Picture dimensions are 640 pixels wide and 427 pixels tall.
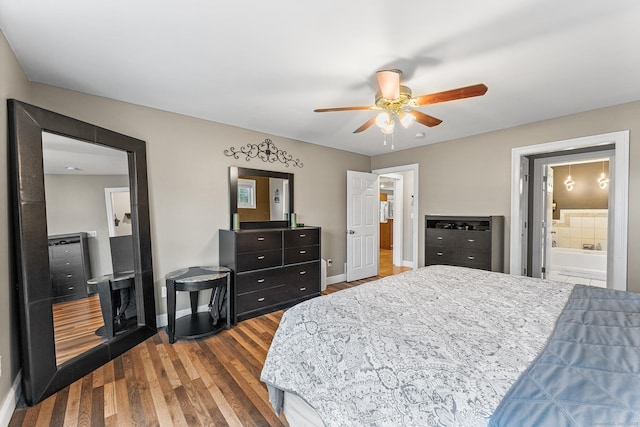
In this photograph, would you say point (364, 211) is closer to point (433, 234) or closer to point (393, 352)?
point (433, 234)

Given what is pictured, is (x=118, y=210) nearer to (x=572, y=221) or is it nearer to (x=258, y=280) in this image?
(x=258, y=280)

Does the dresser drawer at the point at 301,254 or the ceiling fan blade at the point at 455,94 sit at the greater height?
the ceiling fan blade at the point at 455,94

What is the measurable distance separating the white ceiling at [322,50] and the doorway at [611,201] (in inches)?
15.6

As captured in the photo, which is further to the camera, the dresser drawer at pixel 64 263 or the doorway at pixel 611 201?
the doorway at pixel 611 201

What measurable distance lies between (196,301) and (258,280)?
0.76 metres

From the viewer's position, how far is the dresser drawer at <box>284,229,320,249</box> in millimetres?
3645

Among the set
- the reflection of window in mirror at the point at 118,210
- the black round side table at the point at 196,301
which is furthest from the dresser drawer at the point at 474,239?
the reflection of window in mirror at the point at 118,210

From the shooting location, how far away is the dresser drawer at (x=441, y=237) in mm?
3949

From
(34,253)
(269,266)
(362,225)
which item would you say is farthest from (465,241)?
(34,253)

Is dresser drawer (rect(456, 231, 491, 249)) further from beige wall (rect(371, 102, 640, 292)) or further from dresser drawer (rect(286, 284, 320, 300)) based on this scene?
dresser drawer (rect(286, 284, 320, 300))

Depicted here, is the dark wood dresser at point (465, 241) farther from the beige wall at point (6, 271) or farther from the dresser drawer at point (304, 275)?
the beige wall at point (6, 271)

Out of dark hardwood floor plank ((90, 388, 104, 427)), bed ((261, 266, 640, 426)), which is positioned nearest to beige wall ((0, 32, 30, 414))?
dark hardwood floor plank ((90, 388, 104, 427))

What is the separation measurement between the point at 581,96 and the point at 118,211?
4506 millimetres

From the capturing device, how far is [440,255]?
4.06 m
